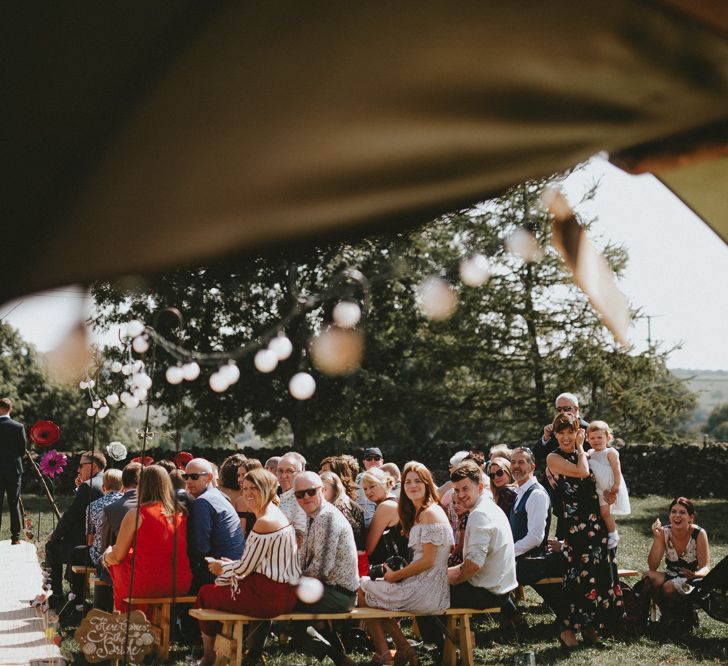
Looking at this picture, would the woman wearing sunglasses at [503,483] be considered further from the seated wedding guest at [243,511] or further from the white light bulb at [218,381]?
the white light bulb at [218,381]

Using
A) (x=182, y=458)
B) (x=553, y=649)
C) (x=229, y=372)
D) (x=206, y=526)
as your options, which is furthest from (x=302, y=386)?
(x=553, y=649)

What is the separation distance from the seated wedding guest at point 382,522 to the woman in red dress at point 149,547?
4.48ft

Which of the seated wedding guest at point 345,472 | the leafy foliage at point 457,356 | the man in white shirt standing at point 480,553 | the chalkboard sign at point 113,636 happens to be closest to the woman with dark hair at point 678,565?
the man in white shirt standing at point 480,553

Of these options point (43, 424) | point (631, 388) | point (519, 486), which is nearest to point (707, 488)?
point (631, 388)

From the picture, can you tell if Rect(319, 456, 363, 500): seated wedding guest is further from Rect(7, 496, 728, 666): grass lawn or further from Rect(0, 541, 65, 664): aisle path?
Rect(0, 541, 65, 664): aisle path

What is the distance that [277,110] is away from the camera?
0.98 m

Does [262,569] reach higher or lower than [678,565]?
higher

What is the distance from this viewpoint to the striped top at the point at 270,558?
481cm

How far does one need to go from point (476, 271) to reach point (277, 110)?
2053 centimetres

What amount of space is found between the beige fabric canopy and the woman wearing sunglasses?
5577 mm

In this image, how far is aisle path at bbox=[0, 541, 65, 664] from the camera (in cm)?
525

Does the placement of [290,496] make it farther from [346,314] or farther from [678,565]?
[346,314]

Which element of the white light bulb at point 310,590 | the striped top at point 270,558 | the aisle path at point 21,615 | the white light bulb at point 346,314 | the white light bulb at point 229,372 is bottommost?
the aisle path at point 21,615

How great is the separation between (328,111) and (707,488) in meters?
19.8
